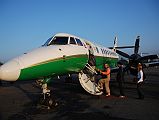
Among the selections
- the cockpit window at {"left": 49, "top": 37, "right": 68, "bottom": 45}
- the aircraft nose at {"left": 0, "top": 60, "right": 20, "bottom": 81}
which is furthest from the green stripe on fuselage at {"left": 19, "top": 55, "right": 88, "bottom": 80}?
the cockpit window at {"left": 49, "top": 37, "right": 68, "bottom": 45}

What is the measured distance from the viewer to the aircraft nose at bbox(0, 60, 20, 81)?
7.71 meters

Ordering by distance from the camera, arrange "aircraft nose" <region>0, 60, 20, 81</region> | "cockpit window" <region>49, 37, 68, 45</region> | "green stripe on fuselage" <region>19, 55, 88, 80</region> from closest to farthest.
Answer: "aircraft nose" <region>0, 60, 20, 81</region>, "green stripe on fuselage" <region>19, 55, 88, 80</region>, "cockpit window" <region>49, 37, 68, 45</region>

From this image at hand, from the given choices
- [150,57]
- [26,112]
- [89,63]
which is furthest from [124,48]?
[26,112]

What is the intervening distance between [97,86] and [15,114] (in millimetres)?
6182

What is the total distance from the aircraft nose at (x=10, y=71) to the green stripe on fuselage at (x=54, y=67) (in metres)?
0.25

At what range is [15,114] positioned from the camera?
353 inches

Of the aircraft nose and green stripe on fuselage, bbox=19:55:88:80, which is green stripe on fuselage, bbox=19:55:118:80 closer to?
green stripe on fuselage, bbox=19:55:88:80

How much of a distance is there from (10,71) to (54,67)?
234 centimetres

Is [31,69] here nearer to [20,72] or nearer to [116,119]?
[20,72]

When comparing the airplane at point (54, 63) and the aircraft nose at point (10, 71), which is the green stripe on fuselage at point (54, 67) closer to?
the airplane at point (54, 63)

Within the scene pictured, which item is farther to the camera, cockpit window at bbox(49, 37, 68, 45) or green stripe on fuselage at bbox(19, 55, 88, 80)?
cockpit window at bbox(49, 37, 68, 45)

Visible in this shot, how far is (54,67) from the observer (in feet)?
31.8

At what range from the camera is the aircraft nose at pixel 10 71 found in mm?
7713

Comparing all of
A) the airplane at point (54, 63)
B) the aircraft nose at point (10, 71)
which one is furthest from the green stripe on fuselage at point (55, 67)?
the aircraft nose at point (10, 71)
